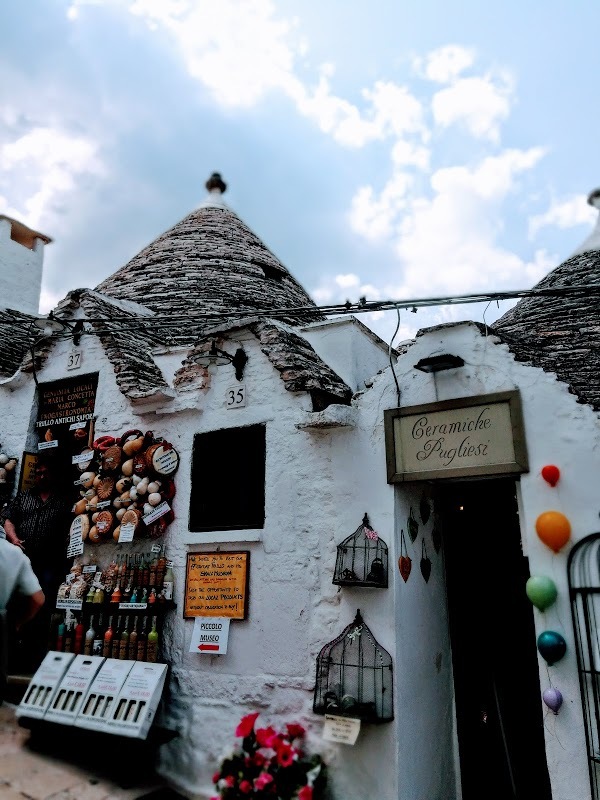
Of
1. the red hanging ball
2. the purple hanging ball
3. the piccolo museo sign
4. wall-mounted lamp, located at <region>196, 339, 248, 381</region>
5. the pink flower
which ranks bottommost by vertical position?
the pink flower

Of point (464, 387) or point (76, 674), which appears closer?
point (464, 387)

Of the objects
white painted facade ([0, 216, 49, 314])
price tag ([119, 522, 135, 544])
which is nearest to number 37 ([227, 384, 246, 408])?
price tag ([119, 522, 135, 544])

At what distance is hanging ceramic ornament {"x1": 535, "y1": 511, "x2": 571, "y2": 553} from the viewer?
369cm

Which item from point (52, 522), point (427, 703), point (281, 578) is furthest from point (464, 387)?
point (52, 522)

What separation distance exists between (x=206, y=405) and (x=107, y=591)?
193cm

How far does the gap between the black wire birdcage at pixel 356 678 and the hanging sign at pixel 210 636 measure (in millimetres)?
888

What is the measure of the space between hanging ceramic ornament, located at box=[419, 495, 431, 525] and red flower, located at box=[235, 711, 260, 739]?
2.05m

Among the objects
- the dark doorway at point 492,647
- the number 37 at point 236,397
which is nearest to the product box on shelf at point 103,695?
the number 37 at point 236,397

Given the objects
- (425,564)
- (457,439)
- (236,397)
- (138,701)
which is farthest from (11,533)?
(457,439)

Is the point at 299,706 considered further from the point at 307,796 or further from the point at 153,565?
the point at 153,565

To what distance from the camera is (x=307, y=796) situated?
3752 millimetres

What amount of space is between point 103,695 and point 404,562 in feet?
8.85

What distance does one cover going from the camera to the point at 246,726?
4.14 meters

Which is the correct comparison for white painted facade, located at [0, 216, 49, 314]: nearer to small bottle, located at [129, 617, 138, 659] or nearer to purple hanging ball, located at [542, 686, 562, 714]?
small bottle, located at [129, 617, 138, 659]
